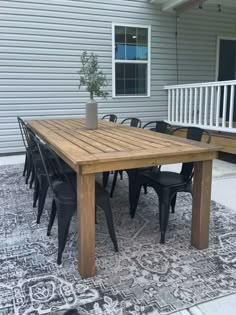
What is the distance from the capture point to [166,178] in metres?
2.66

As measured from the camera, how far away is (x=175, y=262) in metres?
2.14

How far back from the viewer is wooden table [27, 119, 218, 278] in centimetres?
189

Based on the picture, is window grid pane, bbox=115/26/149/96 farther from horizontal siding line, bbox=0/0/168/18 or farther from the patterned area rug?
the patterned area rug

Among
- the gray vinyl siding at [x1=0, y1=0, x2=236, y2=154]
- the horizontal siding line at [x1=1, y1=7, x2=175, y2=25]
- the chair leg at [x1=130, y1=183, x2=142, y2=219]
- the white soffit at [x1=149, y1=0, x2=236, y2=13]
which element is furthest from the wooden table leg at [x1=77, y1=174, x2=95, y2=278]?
the white soffit at [x1=149, y1=0, x2=236, y2=13]

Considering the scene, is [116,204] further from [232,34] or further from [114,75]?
[232,34]

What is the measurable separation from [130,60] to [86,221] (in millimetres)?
5344

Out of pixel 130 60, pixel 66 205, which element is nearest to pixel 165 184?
pixel 66 205

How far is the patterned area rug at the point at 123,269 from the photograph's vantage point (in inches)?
67.7

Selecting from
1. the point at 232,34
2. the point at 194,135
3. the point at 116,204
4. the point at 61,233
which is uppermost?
the point at 232,34

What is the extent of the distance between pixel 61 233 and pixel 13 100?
14.1 ft

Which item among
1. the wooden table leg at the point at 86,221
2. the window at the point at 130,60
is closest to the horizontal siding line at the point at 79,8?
the window at the point at 130,60

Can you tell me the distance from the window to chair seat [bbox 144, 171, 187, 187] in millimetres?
4128

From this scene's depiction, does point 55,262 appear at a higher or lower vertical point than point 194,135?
lower

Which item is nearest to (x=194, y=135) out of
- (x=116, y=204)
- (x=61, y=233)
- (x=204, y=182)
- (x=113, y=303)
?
(x=204, y=182)
